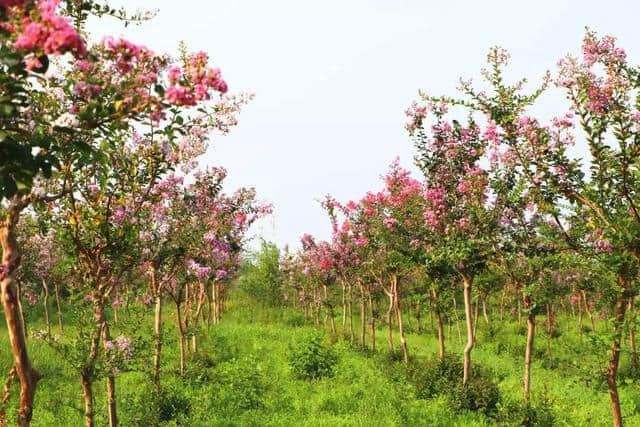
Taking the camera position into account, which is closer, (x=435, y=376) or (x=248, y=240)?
(x=435, y=376)

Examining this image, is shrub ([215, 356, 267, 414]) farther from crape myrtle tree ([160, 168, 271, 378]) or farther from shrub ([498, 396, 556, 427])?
shrub ([498, 396, 556, 427])

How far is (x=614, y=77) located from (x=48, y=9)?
5.71 m

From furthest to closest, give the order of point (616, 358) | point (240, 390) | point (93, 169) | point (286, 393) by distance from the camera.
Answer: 1. point (286, 393)
2. point (240, 390)
3. point (616, 358)
4. point (93, 169)

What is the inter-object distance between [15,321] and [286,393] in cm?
929

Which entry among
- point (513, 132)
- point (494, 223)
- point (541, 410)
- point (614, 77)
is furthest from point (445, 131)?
point (541, 410)

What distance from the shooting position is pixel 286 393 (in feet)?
39.0

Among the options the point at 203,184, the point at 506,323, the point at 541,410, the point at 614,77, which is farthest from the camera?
the point at 506,323

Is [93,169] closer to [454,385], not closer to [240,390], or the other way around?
[240,390]

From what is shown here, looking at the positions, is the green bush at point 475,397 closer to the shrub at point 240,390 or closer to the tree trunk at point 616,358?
A: the tree trunk at point 616,358

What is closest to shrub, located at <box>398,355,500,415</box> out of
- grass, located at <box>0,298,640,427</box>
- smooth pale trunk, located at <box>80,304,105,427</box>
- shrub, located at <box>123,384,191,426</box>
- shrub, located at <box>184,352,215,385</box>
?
grass, located at <box>0,298,640,427</box>

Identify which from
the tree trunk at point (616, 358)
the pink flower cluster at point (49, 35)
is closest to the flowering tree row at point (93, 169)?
the pink flower cluster at point (49, 35)

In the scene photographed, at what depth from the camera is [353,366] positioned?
15219 millimetres

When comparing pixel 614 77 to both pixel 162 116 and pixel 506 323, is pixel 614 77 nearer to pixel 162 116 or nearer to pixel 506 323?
pixel 162 116

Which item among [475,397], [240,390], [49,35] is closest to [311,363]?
[240,390]
